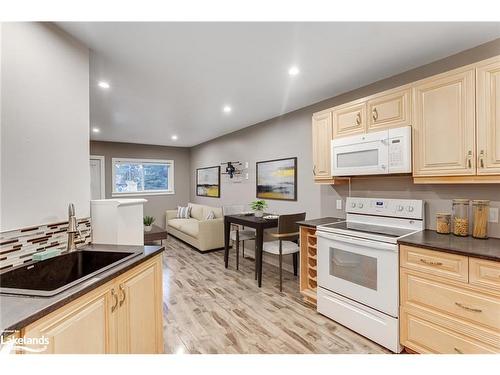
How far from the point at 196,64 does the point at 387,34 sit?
1.54 metres

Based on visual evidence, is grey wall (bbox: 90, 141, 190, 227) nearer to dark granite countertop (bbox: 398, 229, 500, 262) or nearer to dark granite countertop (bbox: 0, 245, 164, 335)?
dark granite countertop (bbox: 0, 245, 164, 335)

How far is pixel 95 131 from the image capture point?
16.3ft

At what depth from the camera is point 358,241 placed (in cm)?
219

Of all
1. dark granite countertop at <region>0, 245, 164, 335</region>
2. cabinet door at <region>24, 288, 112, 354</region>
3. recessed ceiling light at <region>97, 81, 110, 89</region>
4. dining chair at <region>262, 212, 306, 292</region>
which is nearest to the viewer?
dark granite countertop at <region>0, 245, 164, 335</region>

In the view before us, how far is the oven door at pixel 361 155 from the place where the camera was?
7.48 ft

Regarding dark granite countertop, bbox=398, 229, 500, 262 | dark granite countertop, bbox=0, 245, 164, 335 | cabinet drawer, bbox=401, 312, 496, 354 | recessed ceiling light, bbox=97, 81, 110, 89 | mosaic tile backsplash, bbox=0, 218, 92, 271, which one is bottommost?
cabinet drawer, bbox=401, 312, 496, 354

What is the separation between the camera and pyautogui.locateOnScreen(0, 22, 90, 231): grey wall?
138 centimetres

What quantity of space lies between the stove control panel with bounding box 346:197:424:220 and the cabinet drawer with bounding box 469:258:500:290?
710 mm

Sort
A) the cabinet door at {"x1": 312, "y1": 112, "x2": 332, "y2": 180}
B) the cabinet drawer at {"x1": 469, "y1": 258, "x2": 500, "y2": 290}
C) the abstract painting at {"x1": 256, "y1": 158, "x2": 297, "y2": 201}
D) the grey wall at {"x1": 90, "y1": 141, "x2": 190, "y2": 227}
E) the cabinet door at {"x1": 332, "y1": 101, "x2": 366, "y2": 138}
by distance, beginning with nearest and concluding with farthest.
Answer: the cabinet drawer at {"x1": 469, "y1": 258, "x2": 500, "y2": 290} < the cabinet door at {"x1": 332, "y1": 101, "x2": 366, "y2": 138} < the cabinet door at {"x1": 312, "y1": 112, "x2": 332, "y2": 180} < the abstract painting at {"x1": 256, "y1": 158, "x2": 297, "y2": 201} < the grey wall at {"x1": 90, "y1": 141, "x2": 190, "y2": 227}

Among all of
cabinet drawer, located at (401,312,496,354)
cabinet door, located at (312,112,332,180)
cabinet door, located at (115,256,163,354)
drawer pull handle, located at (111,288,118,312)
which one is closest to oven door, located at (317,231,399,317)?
cabinet drawer, located at (401,312,496,354)

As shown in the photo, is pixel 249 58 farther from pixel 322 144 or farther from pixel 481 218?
pixel 481 218

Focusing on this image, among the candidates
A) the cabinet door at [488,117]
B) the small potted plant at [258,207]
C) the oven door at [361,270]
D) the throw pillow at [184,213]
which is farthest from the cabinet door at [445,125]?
the throw pillow at [184,213]

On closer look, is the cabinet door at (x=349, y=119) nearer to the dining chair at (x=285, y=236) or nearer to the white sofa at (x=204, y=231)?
the dining chair at (x=285, y=236)
